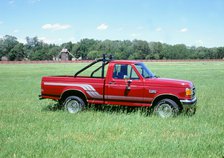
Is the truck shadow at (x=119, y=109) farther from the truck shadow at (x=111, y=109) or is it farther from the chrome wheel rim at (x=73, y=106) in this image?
the chrome wheel rim at (x=73, y=106)

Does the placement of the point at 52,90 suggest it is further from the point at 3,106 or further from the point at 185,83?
the point at 185,83

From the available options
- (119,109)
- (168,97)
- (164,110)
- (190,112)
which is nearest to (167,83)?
(168,97)

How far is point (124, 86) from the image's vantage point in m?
11.1

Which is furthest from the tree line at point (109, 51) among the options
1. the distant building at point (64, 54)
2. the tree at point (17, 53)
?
the distant building at point (64, 54)

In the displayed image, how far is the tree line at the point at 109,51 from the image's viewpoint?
6097 inches

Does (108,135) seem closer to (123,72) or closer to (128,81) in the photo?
(128,81)

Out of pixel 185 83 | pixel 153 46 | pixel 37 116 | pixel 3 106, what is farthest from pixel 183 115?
pixel 153 46

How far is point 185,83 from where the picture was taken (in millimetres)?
10656

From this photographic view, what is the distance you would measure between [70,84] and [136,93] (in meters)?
2.33

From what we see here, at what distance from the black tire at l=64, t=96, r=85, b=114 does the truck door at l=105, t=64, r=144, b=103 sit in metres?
0.96

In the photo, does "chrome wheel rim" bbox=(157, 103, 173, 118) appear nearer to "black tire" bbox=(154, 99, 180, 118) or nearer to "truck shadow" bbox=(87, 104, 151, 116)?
"black tire" bbox=(154, 99, 180, 118)

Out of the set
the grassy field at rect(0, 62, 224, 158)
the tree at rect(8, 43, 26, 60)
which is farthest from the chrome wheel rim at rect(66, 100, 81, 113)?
the tree at rect(8, 43, 26, 60)

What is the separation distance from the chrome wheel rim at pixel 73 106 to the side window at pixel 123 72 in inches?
64.0

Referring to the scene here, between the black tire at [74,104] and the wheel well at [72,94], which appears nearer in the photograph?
the black tire at [74,104]
